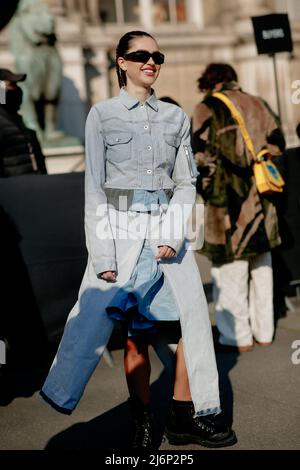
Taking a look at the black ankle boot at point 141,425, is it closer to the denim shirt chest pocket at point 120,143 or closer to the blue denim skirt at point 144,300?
the blue denim skirt at point 144,300

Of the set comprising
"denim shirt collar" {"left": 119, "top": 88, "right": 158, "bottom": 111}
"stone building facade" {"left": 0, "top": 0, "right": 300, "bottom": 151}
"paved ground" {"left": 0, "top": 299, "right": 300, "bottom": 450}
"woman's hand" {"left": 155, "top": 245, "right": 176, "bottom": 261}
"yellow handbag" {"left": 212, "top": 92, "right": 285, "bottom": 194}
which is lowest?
"paved ground" {"left": 0, "top": 299, "right": 300, "bottom": 450}

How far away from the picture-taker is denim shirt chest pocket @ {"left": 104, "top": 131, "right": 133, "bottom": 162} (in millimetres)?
4090

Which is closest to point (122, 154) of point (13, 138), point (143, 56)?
point (143, 56)

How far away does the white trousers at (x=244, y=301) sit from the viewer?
6238mm

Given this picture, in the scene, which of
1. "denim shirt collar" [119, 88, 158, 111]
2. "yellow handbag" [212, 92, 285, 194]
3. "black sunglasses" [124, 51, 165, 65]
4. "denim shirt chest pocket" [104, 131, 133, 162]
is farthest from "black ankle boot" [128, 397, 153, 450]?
"yellow handbag" [212, 92, 285, 194]

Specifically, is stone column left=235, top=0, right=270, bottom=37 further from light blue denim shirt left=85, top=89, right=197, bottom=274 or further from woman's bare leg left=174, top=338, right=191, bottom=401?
woman's bare leg left=174, top=338, right=191, bottom=401

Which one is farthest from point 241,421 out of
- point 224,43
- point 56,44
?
point 224,43

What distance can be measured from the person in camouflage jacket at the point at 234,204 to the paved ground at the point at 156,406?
0.26 metres

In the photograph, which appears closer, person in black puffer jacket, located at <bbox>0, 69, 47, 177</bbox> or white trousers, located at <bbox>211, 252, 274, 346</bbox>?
white trousers, located at <bbox>211, 252, 274, 346</bbox>

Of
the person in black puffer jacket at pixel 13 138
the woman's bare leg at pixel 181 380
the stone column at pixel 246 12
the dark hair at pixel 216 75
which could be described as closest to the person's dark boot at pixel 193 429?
the woman's bare leg at pixel 181 380

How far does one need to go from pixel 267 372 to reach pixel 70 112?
11.3 meters

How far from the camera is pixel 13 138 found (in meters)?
6.90

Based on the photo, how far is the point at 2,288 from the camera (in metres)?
5.73

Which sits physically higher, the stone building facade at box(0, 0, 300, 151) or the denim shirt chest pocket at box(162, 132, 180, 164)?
the stone building facade at box(0, 0, 300, 151)
